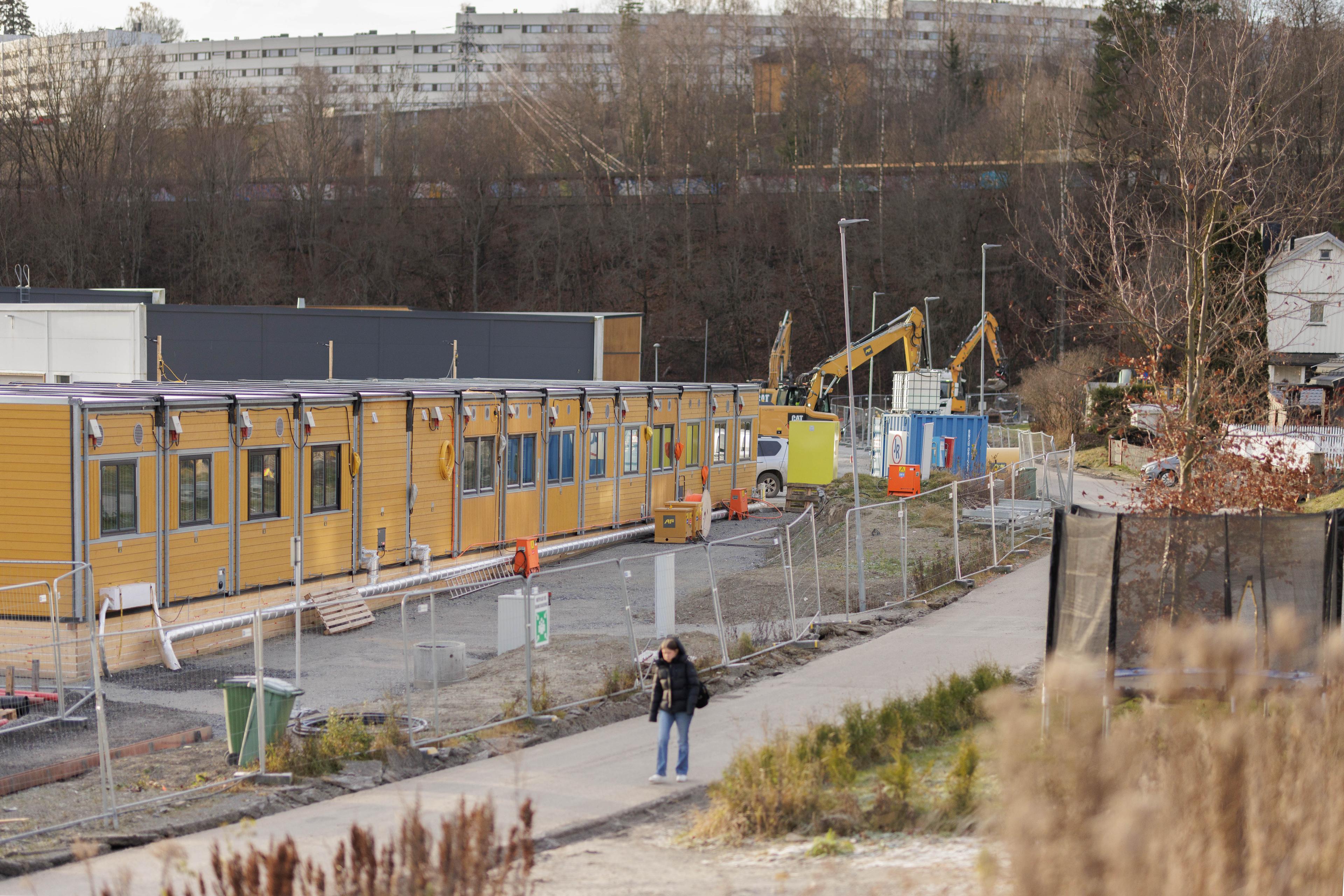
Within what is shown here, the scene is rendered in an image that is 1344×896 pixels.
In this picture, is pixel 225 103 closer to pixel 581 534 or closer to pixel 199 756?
pixel 581 534

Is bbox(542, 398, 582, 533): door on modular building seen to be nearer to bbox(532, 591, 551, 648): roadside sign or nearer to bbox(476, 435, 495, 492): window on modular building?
bbox(476, 435, 495, 492): window on modular building

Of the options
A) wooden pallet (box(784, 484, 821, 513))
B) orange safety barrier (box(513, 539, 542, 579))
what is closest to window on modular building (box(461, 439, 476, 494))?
orange safety barrier (box(513, 539, 542, 579))

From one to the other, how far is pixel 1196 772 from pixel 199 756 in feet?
32.0

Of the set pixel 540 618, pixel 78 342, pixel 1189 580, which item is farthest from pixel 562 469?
pixel 78 342

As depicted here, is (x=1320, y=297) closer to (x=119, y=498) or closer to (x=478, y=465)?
(x=478, y=465)

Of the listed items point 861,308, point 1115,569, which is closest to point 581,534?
point 1115,569

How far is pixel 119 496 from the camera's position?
58.3 feet

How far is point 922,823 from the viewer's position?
920 cm

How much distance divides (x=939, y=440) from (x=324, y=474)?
2428 cm

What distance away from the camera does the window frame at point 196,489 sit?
18.6m

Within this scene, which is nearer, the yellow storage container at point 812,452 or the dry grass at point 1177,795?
the dry grass at point 1177,795

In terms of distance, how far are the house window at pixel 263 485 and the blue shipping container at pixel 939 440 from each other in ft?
76.9

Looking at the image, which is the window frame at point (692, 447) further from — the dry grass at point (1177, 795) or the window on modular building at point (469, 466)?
the dry grass at point (1177, 795)

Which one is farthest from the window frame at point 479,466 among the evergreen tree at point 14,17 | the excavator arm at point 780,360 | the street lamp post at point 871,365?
the evergreen tree at point 14,17
